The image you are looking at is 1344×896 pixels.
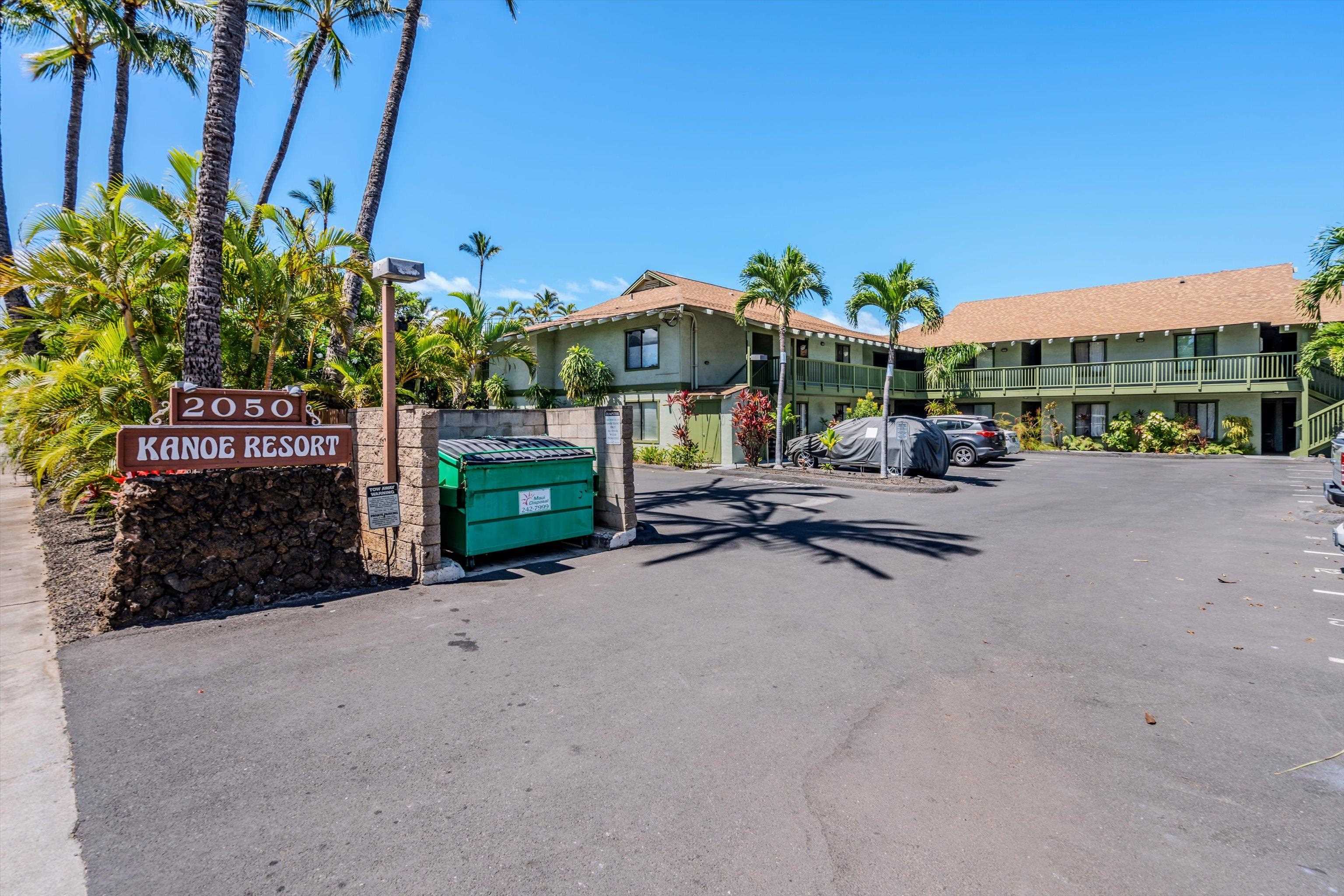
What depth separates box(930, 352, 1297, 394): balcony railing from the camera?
2520 cm

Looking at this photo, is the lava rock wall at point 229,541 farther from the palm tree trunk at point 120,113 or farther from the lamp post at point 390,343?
the palm tree trunk at point 120,113

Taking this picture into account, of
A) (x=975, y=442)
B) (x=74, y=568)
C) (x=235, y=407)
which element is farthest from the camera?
(x=975, y=442)

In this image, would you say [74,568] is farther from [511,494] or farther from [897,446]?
[897,446]

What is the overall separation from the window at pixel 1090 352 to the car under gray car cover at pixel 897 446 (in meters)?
16.7

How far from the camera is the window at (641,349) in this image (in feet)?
79.7

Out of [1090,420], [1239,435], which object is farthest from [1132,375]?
[1239,435]

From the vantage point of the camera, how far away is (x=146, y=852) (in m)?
2.85

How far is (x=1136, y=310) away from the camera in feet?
98.4

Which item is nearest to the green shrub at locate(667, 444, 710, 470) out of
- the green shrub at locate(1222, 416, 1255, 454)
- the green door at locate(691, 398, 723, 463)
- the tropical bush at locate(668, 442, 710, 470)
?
the tropical bush at locate(668, 442, 710, 470)

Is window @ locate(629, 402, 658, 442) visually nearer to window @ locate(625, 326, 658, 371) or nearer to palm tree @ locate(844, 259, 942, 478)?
window @ locate(625, 326, 658, 371)

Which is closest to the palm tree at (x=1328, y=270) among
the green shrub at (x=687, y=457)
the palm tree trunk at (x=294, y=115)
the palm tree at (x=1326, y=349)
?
the palm tree at (x=1326, y=349)

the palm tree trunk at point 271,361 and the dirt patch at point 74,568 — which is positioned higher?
the palm tree trunk at point 271,361

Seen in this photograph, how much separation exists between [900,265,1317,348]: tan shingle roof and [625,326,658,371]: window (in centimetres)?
1691

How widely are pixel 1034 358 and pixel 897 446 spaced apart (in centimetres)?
1857
